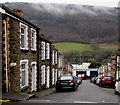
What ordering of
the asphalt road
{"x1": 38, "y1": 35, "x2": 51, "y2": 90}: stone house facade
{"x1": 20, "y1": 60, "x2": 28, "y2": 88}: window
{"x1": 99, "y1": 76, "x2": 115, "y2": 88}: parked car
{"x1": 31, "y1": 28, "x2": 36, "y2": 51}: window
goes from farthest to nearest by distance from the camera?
{"x1": 99, "y1": 76, "x2": 115, "y2": 88}: parked car
{"x1": 38, "y1": 35, "x2": 51, "y2": 90}: stone house facade
{"x1": 31, "y1": 28, "x2": 36, "y2": 51}: window
{"x1": 20, "y1": 60, "x2": 28, "y2": 88}: window
the asphalt road

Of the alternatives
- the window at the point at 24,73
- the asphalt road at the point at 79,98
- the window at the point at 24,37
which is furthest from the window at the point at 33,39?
the asphalt road at the point at 79,98

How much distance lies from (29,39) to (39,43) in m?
3.59

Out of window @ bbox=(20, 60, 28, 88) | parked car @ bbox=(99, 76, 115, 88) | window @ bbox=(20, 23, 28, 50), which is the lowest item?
parked car @ bbox=(99, 76, 115, 88)

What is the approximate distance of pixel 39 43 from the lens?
2391 cm

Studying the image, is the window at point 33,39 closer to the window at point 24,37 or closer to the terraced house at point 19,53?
the terraced house at point 19,53

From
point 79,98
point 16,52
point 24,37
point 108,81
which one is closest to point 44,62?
point 24,37

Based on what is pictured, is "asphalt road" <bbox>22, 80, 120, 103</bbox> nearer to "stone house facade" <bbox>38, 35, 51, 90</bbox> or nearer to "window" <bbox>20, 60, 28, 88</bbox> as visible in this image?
"window" <bbox>20, 60, 28, 88</bbox>

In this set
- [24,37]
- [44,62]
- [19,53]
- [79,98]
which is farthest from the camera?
[44,62]

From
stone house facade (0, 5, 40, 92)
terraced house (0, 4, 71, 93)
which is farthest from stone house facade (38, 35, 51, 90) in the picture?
stone house facade (0, 5, 40, 92)

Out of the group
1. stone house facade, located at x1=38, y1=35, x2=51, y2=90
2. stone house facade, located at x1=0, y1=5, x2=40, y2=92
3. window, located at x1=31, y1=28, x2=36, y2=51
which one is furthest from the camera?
stone house facade, located at x1=38, y1=35, x2=51, y2=90

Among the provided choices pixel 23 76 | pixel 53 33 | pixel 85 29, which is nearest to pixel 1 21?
pixel 23 76

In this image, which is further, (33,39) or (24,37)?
(33,39)

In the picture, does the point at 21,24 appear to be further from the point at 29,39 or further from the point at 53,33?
the point at 53,33

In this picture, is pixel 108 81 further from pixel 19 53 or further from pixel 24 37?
pixel 19 53
